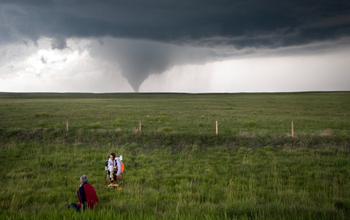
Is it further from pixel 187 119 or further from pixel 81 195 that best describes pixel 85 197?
pixel 187 119

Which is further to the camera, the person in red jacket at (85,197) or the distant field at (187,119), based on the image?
the distant field at (187,119)

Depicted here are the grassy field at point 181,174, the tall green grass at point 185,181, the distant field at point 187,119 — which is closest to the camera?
the tall green grass at point 185,181

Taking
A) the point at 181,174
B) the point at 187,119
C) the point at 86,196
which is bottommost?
the point at 181,174

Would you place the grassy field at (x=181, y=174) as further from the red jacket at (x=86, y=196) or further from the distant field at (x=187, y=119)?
the distant field at (x=187, y=119)

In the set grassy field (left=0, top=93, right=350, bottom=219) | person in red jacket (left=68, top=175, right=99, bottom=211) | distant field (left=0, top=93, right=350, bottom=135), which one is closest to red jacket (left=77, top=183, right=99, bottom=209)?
person in red jacket (left=68, top=175, right=99, bottom=211)

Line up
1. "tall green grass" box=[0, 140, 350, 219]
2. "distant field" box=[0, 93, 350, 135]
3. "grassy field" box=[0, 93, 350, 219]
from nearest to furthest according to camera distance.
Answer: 1. "tall green grass" box=[0, 140, 350, 219]
2. "grassy field" box=[0, 93, 350, 219]
3. "distant field" box=[0, 93, 350, 135]

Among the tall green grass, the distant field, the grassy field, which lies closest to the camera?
the tall green grass

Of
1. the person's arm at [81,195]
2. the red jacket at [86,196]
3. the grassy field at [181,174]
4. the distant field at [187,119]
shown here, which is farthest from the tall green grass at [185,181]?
the distant field at [187,119]

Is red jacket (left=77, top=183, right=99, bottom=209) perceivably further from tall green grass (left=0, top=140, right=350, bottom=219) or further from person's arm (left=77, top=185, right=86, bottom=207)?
tall green grass (left=0, top=140, right=350, bottom=219)

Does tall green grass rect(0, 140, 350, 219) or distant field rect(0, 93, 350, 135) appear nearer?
tall green grass rect(0, 140, 350, 219)

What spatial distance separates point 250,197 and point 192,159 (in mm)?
6734

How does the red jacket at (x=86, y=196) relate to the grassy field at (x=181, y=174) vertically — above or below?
above

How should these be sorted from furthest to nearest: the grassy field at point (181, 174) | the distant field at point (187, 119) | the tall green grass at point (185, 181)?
the distant field at point (187, 119), the grassy field at point (181, 174), the tall green grass at point (185, 181)

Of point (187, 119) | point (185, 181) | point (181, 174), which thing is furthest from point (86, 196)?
point (187, 119)
